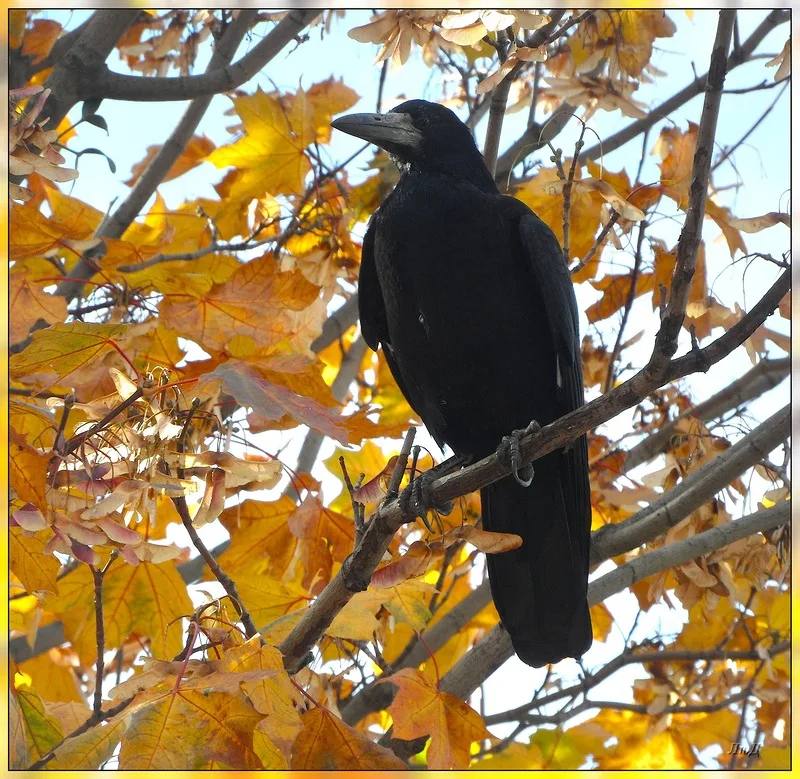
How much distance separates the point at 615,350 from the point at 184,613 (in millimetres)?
1746

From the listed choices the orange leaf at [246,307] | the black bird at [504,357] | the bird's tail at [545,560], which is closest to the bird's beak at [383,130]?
the black bird at [504,357]

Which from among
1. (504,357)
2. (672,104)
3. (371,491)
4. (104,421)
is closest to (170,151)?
(504,357)

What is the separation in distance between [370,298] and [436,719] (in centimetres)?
166

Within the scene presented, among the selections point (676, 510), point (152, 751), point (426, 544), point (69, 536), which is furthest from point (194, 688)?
point (676, 510)

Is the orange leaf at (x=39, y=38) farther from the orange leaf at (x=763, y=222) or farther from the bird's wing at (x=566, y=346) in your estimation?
the orange leaf at (x=763, y=222)

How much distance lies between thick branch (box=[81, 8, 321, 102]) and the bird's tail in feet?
5.64

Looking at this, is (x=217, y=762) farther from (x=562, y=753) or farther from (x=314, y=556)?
(x=562, y=753)

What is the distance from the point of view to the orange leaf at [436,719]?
2.69 m

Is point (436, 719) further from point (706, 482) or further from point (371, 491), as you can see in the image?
point (706, 482)

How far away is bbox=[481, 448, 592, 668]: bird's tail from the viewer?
340 centimetres

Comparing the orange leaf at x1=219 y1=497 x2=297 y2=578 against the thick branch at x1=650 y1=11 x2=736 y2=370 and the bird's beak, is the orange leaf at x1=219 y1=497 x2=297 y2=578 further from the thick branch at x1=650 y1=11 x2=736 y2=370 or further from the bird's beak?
the thick branch at x1=650 y1=11 x2=736 y2=370

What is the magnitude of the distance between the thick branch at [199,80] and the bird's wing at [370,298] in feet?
2.29

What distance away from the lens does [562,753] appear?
3893 mm

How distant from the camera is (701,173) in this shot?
2201mm
